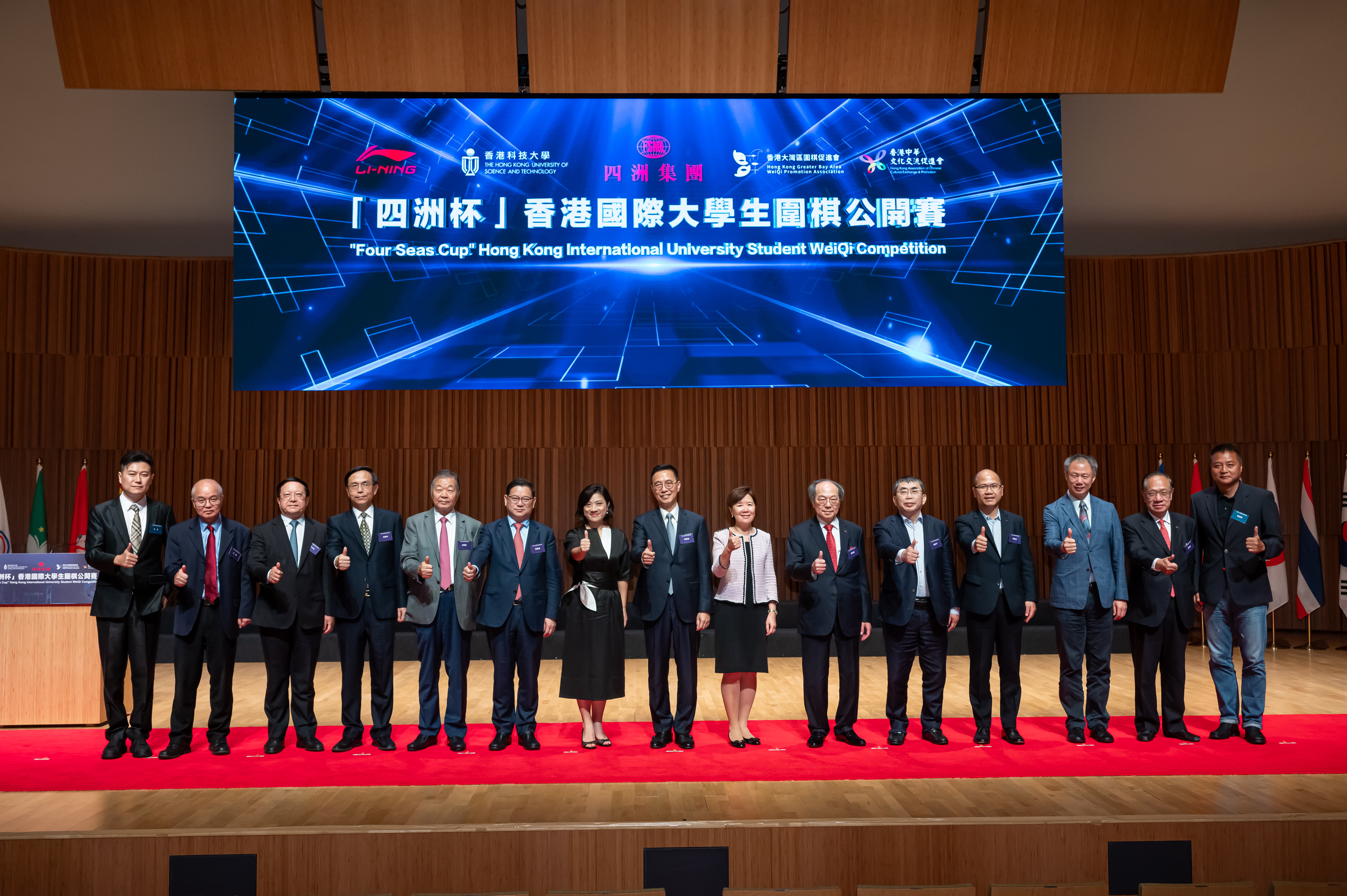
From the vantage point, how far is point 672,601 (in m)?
4.50

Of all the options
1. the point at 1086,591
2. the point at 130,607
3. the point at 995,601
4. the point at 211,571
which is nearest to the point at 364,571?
the point at 211,571

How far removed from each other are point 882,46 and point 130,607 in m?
4.99

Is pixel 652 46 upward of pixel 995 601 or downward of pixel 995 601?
upward

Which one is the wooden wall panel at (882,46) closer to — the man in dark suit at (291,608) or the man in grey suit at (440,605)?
the man in grey suit at (440,605)

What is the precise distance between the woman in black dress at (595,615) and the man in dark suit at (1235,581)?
9.00ft

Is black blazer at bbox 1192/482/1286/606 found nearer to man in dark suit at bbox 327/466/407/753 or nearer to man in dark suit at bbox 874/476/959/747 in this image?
man in dark suit at bbox 874/476/959/747

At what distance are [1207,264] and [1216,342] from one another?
71 centimetres

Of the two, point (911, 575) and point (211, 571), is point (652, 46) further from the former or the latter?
point (211, 571)

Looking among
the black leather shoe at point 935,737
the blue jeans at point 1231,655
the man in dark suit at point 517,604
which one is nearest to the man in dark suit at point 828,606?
the black leather shoe at point 935,737

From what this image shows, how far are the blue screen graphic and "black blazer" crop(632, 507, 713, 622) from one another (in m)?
1.34

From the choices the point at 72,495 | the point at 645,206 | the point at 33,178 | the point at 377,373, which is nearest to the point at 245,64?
the point at 377,373

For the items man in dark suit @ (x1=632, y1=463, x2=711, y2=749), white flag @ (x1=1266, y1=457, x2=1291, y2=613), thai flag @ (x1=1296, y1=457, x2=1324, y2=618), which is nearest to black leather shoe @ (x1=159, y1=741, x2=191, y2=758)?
man in dark suit @ (x1=632, y1=463, x2=711, y2=749)

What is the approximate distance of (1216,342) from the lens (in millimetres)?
8648

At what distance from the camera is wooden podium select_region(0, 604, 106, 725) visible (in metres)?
5.02
